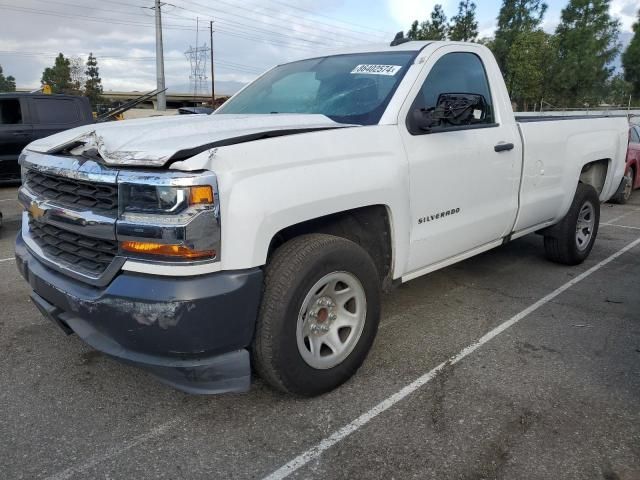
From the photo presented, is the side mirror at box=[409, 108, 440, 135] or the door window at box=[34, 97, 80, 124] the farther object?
the door window at box=[34, 97, 80, 124]

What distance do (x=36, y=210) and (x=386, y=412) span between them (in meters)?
2.21

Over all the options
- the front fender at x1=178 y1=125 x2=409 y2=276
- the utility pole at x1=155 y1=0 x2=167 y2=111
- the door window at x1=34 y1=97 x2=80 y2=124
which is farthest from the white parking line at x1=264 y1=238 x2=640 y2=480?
the utility pole at x1=155 y1=0 x2=167 y2=111

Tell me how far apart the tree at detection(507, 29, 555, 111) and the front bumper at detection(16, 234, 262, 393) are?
4479cm

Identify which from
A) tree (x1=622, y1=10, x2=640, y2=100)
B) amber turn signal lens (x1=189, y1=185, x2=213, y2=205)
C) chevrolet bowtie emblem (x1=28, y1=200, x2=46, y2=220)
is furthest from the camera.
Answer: tree (x1=622, y1=10, x2=640, y2=100)

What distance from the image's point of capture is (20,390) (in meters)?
3.11

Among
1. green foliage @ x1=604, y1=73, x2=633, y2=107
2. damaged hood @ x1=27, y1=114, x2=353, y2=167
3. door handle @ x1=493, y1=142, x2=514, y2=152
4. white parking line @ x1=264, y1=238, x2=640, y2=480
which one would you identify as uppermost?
green foliage @ x1=604, y1=73, x2=633, y2=107

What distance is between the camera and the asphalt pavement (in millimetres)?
2486

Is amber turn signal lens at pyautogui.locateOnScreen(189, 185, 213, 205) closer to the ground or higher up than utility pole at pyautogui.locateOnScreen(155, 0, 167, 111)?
closer to the ground

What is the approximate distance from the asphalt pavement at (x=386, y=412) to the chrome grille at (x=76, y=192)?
43.3 inches

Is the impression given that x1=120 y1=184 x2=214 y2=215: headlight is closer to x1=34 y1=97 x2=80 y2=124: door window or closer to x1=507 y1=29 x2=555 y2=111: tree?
x1=34 y1=97 x2=80 y2=124: door window

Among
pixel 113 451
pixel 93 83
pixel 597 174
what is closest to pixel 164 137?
pixel 113 451

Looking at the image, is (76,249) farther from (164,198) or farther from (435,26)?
(435,26)

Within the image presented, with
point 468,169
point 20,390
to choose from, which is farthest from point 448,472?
point 20,390

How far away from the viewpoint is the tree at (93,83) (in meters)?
82.4
